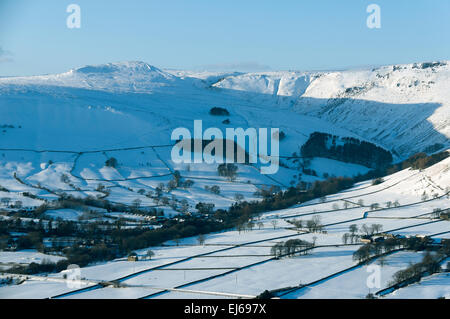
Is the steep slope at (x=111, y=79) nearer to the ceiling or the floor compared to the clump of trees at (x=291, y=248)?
nearer to the ceiling

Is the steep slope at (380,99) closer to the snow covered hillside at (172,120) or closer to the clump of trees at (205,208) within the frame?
the snow covered hillside at (172,120)

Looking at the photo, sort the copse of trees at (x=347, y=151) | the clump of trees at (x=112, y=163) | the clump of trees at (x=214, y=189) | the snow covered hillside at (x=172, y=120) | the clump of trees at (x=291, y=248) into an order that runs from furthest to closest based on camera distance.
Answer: the copse of trees at (x=347, y=151)
the clump of trees at (x=112, y=163)
the snow covered hillside at (x=172, y=120)
the clump of trees at (x=214, y=189)
the clump of trees at (x=291, y=248)

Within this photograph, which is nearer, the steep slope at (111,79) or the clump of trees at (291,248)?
the clump of trees at (291,248)

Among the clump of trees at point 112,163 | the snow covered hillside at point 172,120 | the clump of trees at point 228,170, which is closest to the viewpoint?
the snow covered hillside at point 172,120

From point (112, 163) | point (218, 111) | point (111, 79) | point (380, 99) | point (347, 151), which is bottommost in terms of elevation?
point (112, 163)

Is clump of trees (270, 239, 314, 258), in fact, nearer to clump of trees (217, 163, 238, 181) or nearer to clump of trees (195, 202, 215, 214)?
clump of trees (195, 202, 215, 214)

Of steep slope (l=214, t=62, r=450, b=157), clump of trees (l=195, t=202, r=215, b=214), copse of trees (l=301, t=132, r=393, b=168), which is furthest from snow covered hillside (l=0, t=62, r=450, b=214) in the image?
copse of trees (l=301, t=132, r=393, b=168)

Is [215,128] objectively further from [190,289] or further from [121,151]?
[190,289]

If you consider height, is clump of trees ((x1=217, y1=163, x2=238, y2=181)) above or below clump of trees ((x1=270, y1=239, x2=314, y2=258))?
above

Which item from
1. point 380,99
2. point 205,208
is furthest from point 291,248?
point 380,99

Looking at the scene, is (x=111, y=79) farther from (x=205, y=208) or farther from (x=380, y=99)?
(x=205, y=208)

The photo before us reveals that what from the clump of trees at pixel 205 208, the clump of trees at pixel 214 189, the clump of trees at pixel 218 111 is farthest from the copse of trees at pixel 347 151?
the clump of trees at pixel 205 208

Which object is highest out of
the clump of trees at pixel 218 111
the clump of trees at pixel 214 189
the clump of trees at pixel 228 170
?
the clump of trees at pixel 218 111
